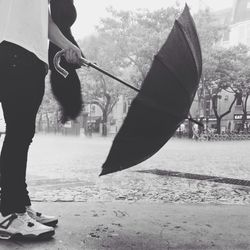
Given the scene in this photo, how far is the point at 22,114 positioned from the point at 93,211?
125 centimetres

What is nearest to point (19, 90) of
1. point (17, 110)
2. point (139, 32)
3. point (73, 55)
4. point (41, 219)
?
point (17, 110)

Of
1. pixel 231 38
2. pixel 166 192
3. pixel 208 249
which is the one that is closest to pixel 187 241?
pixel 208 249

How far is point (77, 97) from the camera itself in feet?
10.8

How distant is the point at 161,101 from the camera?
2639 millimetres

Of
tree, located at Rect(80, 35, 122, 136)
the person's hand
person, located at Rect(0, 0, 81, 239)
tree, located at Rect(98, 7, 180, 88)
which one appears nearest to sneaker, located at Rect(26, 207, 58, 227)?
person, located at Rect(0, 0, 81, 239)

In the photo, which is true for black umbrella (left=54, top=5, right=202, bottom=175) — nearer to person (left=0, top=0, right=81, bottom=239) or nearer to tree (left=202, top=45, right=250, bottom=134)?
person (left=0, top=0, right=81, bottom=239)

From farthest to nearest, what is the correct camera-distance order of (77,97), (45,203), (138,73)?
1. (138,73)
2. (45,203)
3. (77,97)

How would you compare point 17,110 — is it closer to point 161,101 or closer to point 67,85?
point 67,85

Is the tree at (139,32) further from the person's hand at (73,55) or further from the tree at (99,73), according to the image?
the person's hand at (73,55)

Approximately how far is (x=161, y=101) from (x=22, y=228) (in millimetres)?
1153

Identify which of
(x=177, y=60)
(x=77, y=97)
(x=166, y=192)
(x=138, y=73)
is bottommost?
(x=166, y=192)

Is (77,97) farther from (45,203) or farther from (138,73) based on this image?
(138,73)

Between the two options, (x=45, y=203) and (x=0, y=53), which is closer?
(x=0, y=53)

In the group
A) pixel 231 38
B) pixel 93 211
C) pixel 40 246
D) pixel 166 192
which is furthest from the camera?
pixel 231 38
